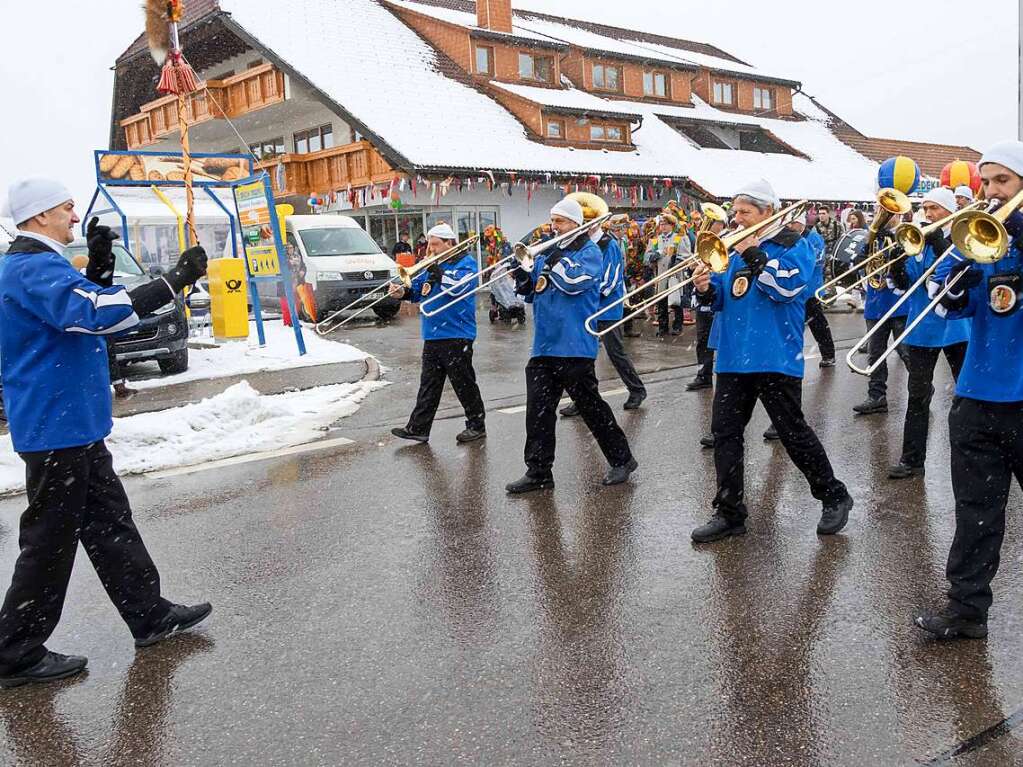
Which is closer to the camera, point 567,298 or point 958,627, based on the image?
point 958,627

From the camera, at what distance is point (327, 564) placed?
4.72 meters

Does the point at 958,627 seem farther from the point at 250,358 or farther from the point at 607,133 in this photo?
the point at 607,133

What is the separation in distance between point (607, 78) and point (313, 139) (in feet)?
36.9

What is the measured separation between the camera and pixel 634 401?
8.83 meters

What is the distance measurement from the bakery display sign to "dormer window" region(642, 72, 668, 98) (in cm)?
2419

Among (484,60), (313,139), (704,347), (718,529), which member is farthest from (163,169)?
(484,60)

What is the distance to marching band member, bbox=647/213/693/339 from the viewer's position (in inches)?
547

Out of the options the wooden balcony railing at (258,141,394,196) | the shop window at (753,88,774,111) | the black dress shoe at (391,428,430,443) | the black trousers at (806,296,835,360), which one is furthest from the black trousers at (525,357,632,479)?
the shop window at (753,88,774,111)

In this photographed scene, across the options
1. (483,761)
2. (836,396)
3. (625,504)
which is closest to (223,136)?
(836,396)

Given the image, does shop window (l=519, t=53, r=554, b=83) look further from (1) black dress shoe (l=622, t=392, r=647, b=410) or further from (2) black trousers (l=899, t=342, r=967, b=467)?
(2) black trousers (l=899, t=342, r=967, b=467)

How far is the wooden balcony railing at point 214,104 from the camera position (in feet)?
86.1

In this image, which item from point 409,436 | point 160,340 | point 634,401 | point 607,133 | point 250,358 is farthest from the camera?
point 607,133

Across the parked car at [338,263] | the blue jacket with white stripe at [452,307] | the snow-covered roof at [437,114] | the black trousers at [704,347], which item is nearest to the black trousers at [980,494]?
the blue jacket with white stripe at [452,307]

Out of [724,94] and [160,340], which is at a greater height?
[724,94]
